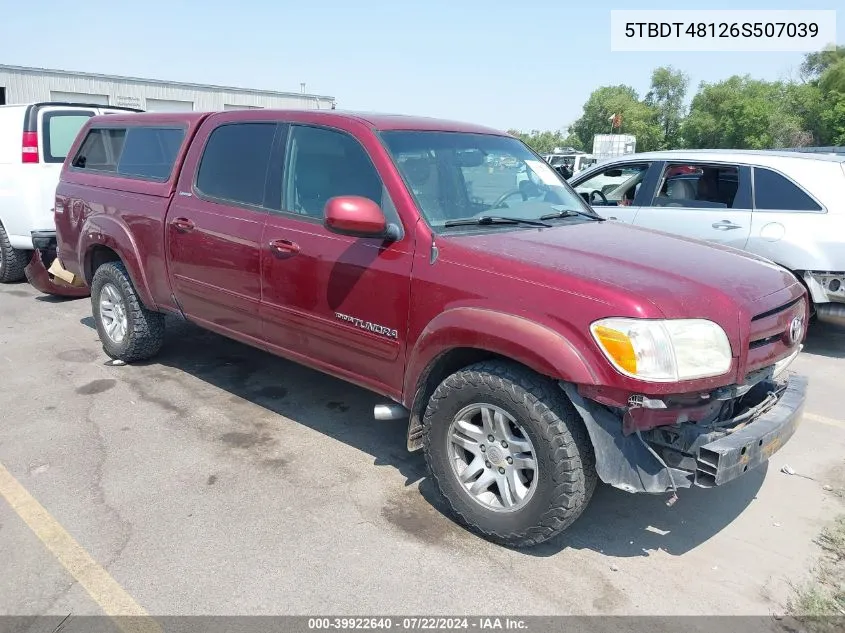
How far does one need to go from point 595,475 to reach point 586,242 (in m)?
1.17

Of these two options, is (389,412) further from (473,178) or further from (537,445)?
(473,178)

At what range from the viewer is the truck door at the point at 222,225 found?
4.22 m

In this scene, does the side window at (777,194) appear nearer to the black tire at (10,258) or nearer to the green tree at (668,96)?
the black tire at (10,258)

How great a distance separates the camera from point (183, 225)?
462 centimetres

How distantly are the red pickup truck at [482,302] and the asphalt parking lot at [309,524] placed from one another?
35 centimetres

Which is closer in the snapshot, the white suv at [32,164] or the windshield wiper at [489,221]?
the windshield wiper at [489,221]

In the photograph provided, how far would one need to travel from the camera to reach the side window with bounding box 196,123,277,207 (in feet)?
13.9

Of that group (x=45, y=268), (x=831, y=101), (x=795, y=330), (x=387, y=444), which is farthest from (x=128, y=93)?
(x=831, y=101)

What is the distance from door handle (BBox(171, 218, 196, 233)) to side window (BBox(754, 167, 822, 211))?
4970 mm

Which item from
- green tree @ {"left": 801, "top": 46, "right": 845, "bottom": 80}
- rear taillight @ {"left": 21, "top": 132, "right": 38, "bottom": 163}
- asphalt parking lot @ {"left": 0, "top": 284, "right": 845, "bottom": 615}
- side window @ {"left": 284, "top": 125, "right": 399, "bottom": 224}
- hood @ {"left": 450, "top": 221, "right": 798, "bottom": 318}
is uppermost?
green tree @ {"left": 801, "top": 46, "right": 845, "bottom": 80}

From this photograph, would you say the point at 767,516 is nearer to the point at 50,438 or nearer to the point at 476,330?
the point at 476,330

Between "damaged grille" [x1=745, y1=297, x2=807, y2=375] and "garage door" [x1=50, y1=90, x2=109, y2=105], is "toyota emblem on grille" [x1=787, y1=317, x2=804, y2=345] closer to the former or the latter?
"damaged grille" [x1=745, y1=297, x2=807, y2=375]

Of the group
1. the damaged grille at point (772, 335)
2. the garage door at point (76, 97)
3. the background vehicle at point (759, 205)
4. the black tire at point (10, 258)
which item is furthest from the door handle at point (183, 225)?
the garage door at point (76, 97)

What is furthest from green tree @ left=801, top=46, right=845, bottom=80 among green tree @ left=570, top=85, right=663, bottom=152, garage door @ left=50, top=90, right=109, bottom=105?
garage door @ left=50, top=90, right=109, bottom=105
